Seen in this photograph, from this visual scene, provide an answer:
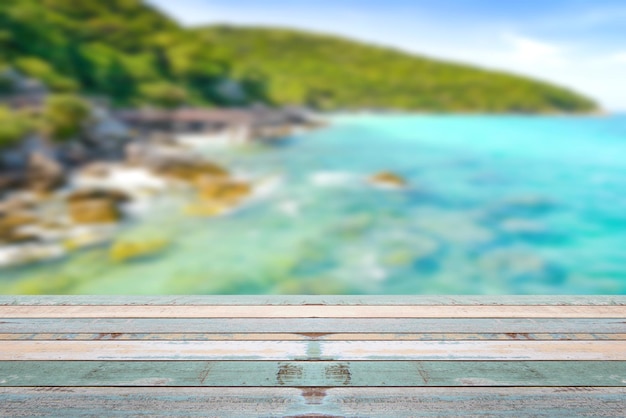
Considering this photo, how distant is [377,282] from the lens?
4574 millimetres

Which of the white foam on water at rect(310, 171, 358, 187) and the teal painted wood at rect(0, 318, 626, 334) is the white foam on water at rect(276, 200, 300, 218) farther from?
the teal painted wood at rect(0, 318, 626, 334)

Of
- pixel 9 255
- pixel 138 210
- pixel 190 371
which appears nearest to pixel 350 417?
pixel 190 371

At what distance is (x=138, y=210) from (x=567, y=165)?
33.7ft

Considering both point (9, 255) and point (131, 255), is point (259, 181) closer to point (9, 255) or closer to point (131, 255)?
point (131, 255)

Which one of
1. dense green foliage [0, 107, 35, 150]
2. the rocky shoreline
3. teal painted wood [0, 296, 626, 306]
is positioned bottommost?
the rocky shoreline

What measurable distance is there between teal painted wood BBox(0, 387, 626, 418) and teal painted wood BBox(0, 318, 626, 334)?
0.21 metres

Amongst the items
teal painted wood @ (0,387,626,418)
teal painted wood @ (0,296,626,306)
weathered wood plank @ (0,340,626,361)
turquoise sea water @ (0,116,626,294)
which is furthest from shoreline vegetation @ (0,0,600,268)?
teal painted wood @ (0,387,626,418)

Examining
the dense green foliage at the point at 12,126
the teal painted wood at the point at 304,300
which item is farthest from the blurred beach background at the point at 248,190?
the teal painted wood at the point at 304,300

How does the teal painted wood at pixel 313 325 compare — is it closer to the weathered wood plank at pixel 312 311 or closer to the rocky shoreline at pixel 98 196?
the weathered wood plank at pixel 312 311

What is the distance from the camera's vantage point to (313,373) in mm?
838

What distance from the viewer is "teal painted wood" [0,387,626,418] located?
734 millimetres

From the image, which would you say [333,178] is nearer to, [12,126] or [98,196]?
[98,196]

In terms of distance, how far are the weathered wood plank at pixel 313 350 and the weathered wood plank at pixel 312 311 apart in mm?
127

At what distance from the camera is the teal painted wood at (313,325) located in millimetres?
997
